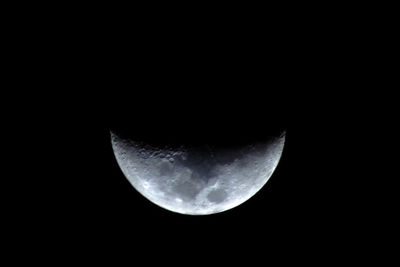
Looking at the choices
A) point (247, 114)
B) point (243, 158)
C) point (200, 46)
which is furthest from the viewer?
point (243, 158)

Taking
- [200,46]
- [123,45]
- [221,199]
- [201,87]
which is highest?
[123,45]

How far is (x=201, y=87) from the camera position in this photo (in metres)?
2.93

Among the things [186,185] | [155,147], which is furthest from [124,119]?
[186,185]

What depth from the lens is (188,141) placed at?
Answer: 3.14 m

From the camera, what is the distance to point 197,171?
130 inches

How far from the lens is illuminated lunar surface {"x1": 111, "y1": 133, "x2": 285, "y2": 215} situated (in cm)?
326

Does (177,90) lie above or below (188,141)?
above

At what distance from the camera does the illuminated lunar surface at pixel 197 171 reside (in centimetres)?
326

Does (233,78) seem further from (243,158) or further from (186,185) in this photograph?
(186,185)

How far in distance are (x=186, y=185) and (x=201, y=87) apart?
1.01 meters

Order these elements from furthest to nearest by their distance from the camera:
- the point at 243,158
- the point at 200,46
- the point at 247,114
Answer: the point at 243,158
the point at 247,114
the point at 200,46

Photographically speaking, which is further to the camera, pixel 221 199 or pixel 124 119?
pixel 221 199

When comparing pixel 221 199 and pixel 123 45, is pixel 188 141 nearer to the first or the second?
pixel 221 199

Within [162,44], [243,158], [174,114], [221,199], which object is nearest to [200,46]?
[162,44]
